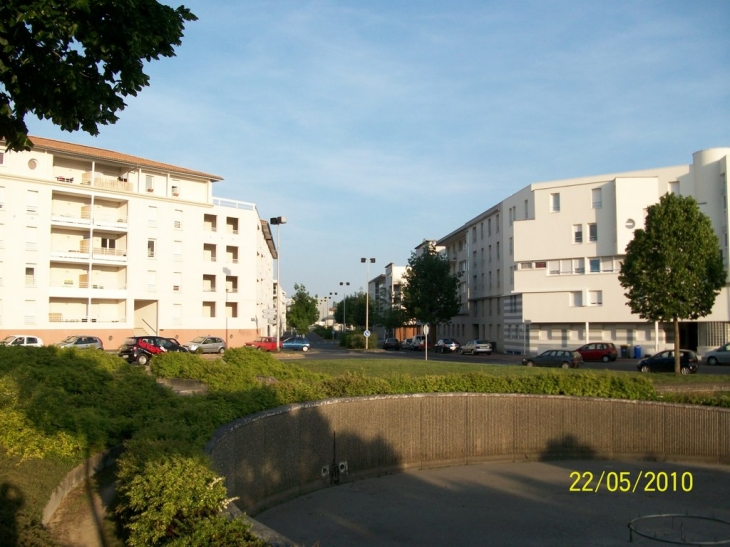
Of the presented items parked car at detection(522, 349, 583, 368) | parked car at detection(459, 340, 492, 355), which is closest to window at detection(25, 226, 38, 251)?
parked car at detection(522, 349, 583, 368)

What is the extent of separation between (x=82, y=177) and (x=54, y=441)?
4979cm

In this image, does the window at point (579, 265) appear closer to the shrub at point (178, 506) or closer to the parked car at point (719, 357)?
the parked car at point (719, 357)

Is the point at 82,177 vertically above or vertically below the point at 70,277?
above

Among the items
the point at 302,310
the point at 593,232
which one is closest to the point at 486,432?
the point at 593,232

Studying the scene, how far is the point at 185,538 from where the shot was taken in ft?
18.5

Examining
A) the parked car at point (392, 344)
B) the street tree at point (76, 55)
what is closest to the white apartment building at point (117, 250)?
the parked car at point (392, 344)

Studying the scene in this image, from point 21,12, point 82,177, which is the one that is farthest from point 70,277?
point 21,12

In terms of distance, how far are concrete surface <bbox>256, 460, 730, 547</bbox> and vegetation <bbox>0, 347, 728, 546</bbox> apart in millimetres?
2217

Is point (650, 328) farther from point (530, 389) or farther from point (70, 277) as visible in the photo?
point (70, 277)

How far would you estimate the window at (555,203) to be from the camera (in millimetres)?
57500

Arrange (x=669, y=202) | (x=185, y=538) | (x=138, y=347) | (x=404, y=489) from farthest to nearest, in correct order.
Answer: (x=138, y=347) < (x=669, y=202) < (x=404, y=489) < (x=185, y=538)

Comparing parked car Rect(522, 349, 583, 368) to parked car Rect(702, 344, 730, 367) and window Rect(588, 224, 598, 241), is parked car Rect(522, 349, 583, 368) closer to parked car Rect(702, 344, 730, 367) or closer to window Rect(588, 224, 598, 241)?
parked car Rect(702, 344, 730, 367)

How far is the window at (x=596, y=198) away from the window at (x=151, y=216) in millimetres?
36180

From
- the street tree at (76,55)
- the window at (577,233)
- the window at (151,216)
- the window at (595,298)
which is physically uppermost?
the window at (151,216)
